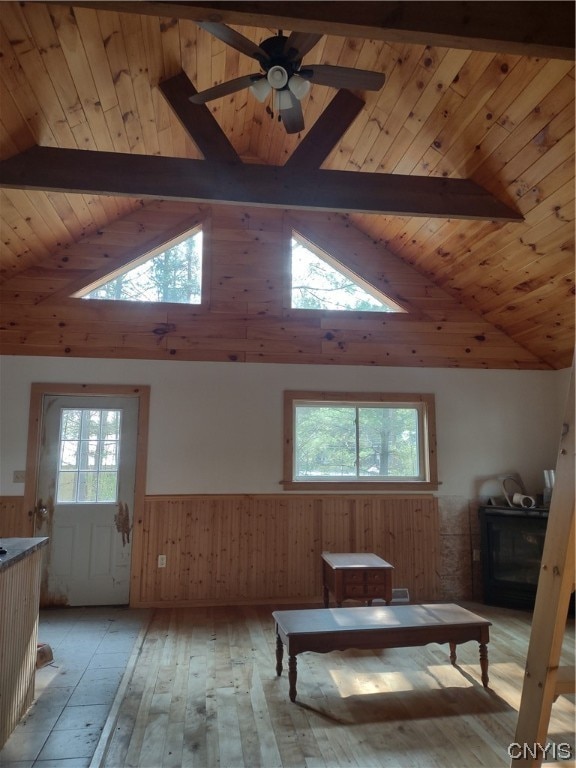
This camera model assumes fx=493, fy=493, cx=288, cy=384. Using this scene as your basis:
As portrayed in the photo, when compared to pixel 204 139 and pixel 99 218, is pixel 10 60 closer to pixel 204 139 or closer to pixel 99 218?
pixel 204 139

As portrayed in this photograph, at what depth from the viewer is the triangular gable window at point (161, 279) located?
5.05 m

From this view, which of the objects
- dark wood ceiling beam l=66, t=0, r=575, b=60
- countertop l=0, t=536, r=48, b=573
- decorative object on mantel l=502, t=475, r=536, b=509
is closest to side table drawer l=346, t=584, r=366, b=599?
decorative object on mantel l=502, t=475, r=536, b=509

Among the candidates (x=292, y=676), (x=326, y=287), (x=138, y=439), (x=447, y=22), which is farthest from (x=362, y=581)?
(x=447, y=22)

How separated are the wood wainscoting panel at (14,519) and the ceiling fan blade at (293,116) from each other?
13.1 feet

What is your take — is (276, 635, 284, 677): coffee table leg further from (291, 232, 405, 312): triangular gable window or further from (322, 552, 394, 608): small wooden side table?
(291, 232, 405, 312): triangular gable window

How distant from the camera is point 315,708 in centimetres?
278

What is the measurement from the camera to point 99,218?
4.88 meters

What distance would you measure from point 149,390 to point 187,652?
7.84 feet

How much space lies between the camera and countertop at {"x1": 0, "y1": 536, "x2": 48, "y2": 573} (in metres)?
2.31

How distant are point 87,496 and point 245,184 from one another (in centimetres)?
324

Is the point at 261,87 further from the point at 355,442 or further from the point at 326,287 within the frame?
the point at 355,442

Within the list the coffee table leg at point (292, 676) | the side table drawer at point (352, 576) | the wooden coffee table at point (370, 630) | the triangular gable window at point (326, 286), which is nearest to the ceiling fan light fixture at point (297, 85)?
the triangular gable window at point (326, 286)

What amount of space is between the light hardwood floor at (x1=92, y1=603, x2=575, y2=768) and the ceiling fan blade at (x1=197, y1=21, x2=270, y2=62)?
3450 millimetres

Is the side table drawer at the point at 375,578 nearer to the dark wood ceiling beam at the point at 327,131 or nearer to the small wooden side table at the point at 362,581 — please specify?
the small wooden side table at the point at 362,581
